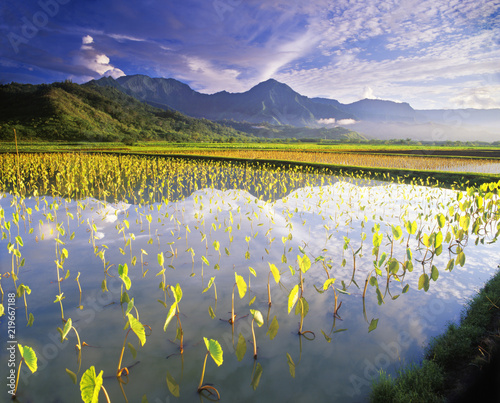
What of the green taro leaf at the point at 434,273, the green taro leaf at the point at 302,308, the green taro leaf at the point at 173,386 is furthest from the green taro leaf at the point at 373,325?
the green taro leaf at the point at 173,386

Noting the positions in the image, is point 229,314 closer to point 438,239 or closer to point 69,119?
point 438,239

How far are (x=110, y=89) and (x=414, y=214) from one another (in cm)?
20191

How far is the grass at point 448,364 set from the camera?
2287 mm

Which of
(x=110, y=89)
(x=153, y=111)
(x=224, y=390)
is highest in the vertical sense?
(x=110, y=89)

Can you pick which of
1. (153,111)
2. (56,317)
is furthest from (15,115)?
(56,317)

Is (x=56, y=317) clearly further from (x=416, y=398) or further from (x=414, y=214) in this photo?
(x=414, y=214)

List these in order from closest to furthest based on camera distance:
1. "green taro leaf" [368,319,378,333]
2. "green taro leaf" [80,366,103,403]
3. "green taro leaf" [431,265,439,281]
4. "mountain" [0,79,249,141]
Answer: "green taro leaf" [80,366,103,403], "green taro leaf" [368,319,378,333], "green taro leaf" [431,265,439,281], "mountain" [0,79,249,141]

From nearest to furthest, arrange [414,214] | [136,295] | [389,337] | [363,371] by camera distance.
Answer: [363,371] → [389,337] → [136,295] → [414,214]

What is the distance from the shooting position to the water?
251 centimetres

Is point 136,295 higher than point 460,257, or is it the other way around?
point 460,257

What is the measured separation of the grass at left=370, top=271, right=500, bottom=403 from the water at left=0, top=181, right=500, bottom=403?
18 cm

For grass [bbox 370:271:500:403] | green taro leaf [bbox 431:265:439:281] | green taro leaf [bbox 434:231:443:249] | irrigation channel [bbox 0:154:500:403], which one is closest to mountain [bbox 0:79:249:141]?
irrigation channel [bbox 0:154:500:403]

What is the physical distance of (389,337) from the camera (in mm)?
3109

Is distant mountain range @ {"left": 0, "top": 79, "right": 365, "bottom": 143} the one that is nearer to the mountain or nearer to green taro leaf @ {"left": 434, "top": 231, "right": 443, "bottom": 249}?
the mountain
